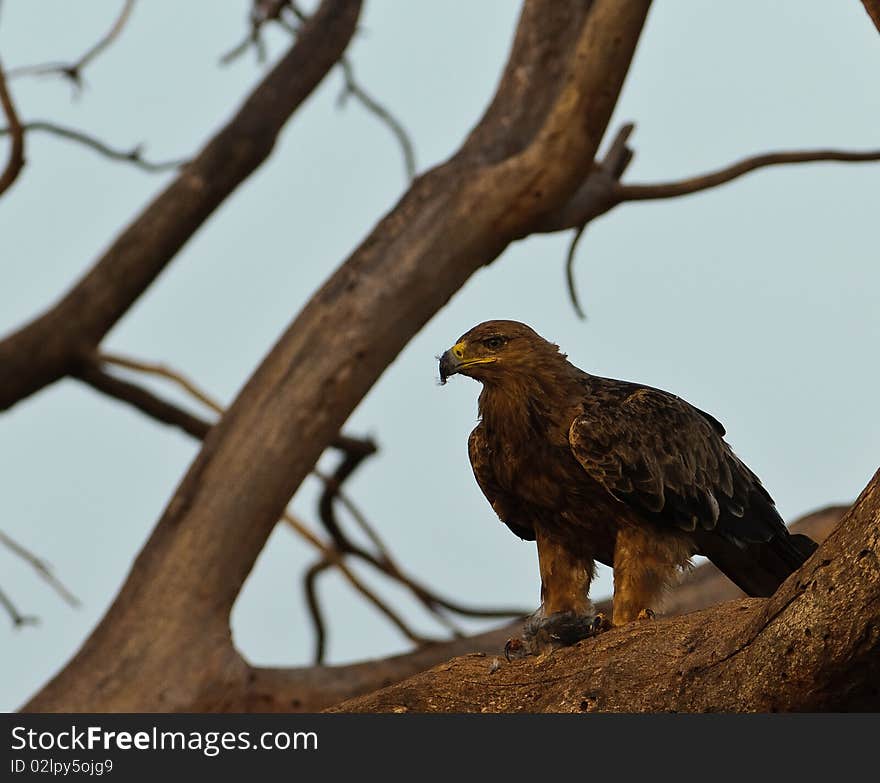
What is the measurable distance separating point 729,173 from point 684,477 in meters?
3.88

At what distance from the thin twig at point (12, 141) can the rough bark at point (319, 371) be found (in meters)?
1.72

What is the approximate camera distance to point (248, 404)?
25.5 feet

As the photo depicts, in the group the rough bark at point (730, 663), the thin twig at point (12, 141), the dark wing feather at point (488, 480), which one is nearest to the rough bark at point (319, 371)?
the thin twig at point (12, 141)

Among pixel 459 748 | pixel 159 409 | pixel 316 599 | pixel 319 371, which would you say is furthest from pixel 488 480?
pixel 316 599

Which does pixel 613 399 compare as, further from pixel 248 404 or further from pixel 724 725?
pixel 248 404

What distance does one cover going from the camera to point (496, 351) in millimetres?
5164

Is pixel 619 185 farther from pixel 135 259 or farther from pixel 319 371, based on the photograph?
pixel 135 259

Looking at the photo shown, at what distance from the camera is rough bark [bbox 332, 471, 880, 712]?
12.6ft

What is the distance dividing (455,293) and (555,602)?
114 inches

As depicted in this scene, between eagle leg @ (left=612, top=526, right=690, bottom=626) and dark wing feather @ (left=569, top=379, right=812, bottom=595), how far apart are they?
72 millimetres

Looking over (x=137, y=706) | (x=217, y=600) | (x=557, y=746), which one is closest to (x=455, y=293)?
(x=217, y=600)

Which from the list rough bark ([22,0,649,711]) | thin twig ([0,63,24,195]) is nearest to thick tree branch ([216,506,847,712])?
rough bark ([22,0,649,711])

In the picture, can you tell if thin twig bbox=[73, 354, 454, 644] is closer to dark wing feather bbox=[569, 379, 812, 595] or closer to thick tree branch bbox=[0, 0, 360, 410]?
thick tree branch bbox=[0, 0, 360, 410]

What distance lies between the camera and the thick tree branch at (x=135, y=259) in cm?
870
